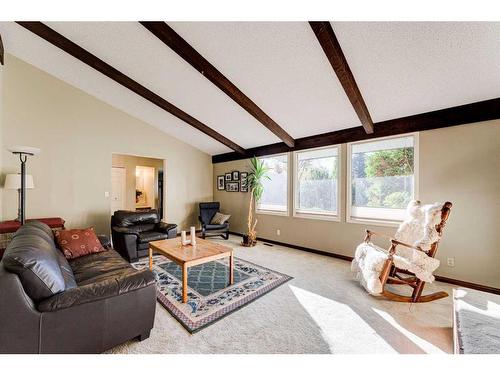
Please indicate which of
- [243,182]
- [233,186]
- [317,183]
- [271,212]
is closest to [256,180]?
[243,182]

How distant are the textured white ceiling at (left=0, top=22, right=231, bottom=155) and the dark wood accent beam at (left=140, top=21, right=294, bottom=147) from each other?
1.88m

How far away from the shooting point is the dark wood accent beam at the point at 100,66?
279 cm

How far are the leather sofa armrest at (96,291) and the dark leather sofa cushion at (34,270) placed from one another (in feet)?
0.21

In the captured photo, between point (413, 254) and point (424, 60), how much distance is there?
6.78ft

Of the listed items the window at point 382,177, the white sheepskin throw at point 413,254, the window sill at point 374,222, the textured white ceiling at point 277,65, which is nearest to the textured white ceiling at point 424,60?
the textured white ceiling at point 277,65

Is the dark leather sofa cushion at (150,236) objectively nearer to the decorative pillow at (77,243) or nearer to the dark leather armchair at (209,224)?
the decorative pillow at (77,243)

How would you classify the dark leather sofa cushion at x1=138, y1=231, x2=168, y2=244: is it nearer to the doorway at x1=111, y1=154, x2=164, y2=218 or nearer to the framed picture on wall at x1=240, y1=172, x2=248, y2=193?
the doorway at x1=111, y1=154, x2=164, y2=218

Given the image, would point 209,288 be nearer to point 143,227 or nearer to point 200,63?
point 143,227

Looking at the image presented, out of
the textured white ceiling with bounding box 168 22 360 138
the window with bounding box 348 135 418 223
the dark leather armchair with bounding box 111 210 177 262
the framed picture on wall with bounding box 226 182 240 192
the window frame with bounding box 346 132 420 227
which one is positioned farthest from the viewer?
the framed picture on wall with bounding box 226 182 240 192

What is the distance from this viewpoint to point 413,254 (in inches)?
Result: 95.8

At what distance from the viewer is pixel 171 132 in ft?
17.9

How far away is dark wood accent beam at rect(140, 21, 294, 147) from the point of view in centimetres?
245

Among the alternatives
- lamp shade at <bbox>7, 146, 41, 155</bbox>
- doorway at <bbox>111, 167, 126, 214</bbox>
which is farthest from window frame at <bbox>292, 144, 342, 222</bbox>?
doorway at <bbox>111, 167, 126, 214</bbox>
